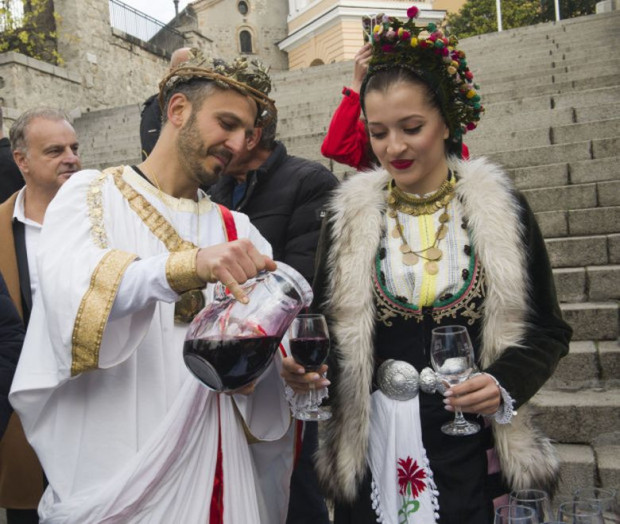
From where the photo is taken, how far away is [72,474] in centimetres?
180

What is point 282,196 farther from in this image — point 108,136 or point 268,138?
point 108,136

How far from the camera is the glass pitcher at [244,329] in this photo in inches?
62.7

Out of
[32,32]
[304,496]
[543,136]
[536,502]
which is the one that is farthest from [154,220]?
[32,32]

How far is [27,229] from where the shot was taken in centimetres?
281

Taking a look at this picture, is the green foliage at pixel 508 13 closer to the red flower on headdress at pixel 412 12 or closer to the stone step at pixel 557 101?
the stone step at pixel 557 101

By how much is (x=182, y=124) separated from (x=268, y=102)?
312mm

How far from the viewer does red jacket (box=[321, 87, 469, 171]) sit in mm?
3418

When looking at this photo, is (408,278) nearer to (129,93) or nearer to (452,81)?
(452,81)

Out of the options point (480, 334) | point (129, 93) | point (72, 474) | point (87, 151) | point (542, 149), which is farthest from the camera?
point (129, 93)

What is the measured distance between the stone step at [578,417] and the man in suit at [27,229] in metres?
2.44

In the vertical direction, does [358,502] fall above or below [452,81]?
below

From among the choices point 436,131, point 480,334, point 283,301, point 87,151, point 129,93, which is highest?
point 129,93

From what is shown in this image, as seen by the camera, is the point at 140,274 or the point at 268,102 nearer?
the point at 140,274

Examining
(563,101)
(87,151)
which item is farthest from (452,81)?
(87,151)
